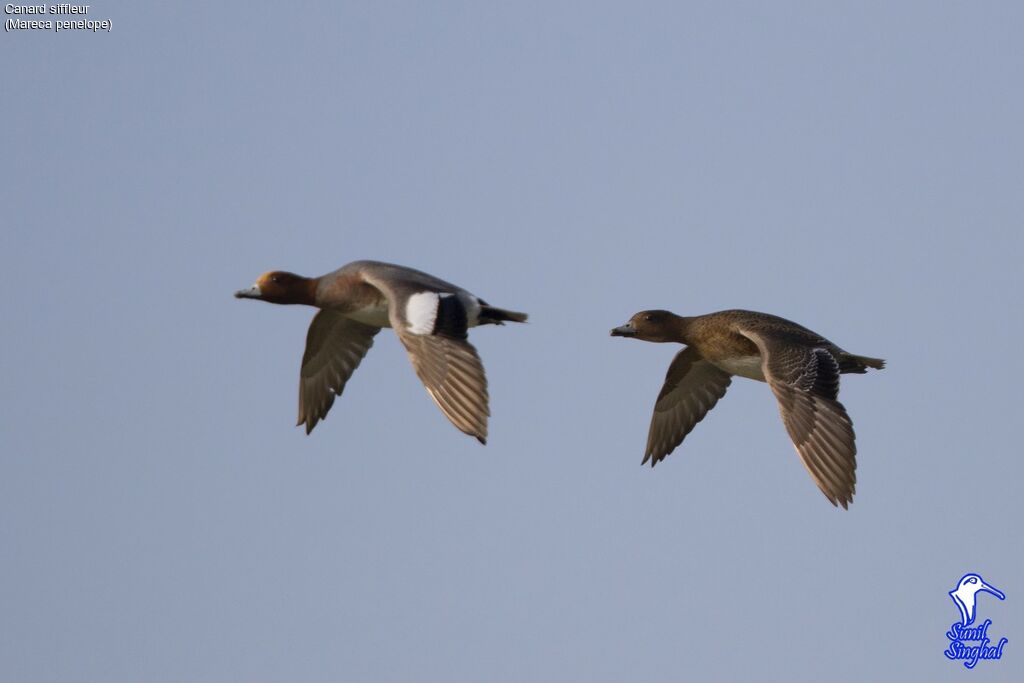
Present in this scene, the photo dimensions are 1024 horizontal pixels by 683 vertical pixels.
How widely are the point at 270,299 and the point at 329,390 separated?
5.63 feet

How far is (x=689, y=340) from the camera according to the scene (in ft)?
84.9

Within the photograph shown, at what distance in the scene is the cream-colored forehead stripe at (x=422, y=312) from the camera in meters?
23.2

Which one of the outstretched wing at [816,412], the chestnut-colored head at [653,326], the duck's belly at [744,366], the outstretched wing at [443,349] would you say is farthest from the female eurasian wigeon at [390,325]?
the outstretched wing at [816,412]

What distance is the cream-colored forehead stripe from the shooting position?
23.2 metres

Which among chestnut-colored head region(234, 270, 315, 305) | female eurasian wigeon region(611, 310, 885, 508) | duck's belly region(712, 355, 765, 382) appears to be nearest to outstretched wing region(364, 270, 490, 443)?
chestnut-colored head region(234, 270, 315, 305)

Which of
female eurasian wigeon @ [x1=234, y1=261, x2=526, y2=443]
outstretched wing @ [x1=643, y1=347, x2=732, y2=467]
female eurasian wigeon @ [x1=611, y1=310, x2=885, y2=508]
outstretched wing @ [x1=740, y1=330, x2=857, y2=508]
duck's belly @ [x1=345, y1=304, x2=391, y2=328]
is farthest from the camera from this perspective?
outstretched wing @ [x1=643, y1=347, x2=732, y2=467]

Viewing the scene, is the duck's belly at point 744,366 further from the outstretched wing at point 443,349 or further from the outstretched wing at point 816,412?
the outstretched wing at point 443,349

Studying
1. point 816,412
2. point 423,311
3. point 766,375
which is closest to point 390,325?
point 423,311

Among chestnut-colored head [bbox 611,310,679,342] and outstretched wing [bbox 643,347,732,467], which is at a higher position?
chestnut-colored head [bbox 611,310,679,342]

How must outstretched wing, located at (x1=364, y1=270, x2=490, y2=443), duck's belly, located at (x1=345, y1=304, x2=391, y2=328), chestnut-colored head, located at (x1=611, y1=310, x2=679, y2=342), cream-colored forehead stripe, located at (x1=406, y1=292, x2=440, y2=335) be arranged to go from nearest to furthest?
outstretched wing, located at (x1=364, y1=270, x2=490, y2=443) → cream-colored forehead stripe, located at (x1=406, y1=292, x2=440, y2=335) → duck's belly, located at (x1=345, y1=304, x2=391, y2=328) → chestnut-colored head, located at (x1=611, y1=310, x2=679, y2=342)

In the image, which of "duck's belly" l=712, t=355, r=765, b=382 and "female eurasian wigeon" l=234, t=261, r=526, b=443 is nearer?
"female eurasian wigeon" l=234, t=261, r=526, b=443

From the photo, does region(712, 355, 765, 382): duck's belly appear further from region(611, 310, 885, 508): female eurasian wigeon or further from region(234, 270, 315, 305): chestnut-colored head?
region(234, 270, 315, 305): chestnut-colored head

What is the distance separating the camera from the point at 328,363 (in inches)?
1075

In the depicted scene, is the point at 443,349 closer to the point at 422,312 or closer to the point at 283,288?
the point at 422,312
